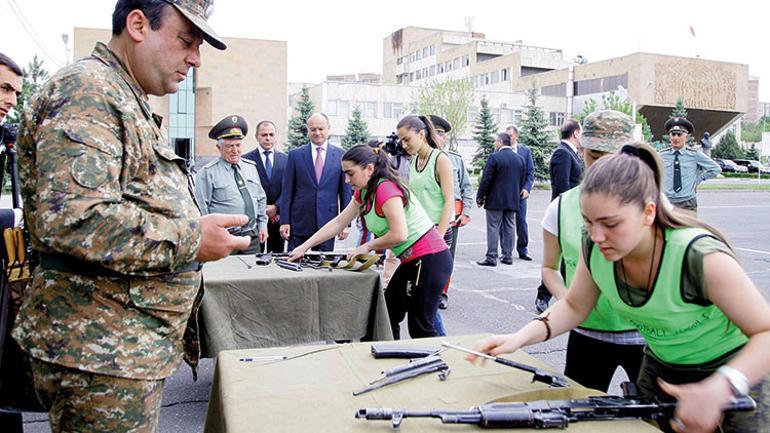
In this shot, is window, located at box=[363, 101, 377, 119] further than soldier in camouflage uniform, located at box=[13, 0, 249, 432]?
Yes

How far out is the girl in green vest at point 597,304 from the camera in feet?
8.44

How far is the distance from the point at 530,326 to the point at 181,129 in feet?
120

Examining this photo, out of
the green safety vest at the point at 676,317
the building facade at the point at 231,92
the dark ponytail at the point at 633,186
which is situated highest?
the building facade at the point at 231,92

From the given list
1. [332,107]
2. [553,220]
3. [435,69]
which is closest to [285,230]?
[553,220]

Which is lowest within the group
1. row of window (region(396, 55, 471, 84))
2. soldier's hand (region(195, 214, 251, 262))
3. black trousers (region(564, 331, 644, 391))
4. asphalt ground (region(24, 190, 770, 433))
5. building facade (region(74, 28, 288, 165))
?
asphalt ground (region(24, 190, 770, 433))

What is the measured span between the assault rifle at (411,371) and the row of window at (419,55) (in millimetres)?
82999

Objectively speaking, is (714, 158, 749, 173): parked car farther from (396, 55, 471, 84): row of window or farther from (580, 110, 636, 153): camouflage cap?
(580, 110, 636, 153): camouflage cap

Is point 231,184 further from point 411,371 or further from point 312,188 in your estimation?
point 411,371

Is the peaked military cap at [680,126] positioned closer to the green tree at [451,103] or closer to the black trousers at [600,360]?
the black trousers at [600,360]

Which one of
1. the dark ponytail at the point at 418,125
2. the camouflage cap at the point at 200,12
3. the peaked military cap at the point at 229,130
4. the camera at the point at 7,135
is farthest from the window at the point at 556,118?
the camouflage cap at the point at 200,12

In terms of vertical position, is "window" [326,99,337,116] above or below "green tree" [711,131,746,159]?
above

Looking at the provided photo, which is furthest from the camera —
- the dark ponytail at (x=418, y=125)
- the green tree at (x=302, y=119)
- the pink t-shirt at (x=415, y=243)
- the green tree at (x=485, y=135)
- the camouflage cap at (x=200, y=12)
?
the green tree at (x=485, y=135)

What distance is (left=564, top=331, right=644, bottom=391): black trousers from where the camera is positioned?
102 inches

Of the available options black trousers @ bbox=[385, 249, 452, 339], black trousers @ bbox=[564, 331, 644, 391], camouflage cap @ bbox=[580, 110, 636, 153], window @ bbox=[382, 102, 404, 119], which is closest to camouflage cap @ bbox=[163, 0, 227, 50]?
camouflage cap @ bbox=[580, 110, 636, 153]
